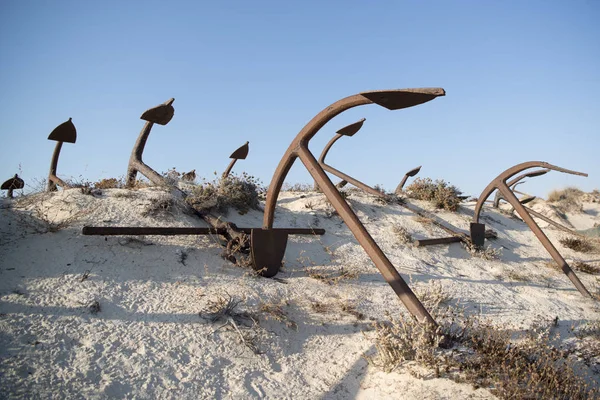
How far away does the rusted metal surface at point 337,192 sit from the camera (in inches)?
119

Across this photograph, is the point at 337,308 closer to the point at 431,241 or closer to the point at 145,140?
the point at 431,241

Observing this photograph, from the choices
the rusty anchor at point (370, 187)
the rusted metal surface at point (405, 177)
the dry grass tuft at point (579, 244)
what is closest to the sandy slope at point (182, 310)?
the rusty anchor at point (370, 187)

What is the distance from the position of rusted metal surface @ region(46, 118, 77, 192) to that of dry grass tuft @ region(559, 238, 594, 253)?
10.3m

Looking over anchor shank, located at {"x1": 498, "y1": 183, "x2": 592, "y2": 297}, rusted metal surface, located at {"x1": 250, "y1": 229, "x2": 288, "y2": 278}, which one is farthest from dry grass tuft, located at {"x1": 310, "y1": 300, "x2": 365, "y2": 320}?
anchor shank, located at {"x1": 498, "y1": 183, "x2": 592, "y2": 297}

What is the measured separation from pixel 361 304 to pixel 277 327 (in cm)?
113

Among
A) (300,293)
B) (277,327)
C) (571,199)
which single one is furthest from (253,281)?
(571,199)

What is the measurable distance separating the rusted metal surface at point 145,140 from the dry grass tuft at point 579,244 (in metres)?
8.94

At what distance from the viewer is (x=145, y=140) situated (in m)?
5.53

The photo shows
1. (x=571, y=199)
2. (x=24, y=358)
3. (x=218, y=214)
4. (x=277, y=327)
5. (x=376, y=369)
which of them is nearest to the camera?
(x=24, y=358)

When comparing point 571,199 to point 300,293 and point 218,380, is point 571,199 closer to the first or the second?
point 300,293

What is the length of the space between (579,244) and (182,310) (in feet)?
30.1

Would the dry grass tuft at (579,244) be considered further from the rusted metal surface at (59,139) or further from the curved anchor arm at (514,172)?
the rusted metal surface at (59,139)

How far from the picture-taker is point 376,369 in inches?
122

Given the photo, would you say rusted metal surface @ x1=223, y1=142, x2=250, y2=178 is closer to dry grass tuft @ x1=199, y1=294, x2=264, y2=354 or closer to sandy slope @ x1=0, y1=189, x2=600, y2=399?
sandy slope @ x1=0, y1=189, x2=600, y2=399
